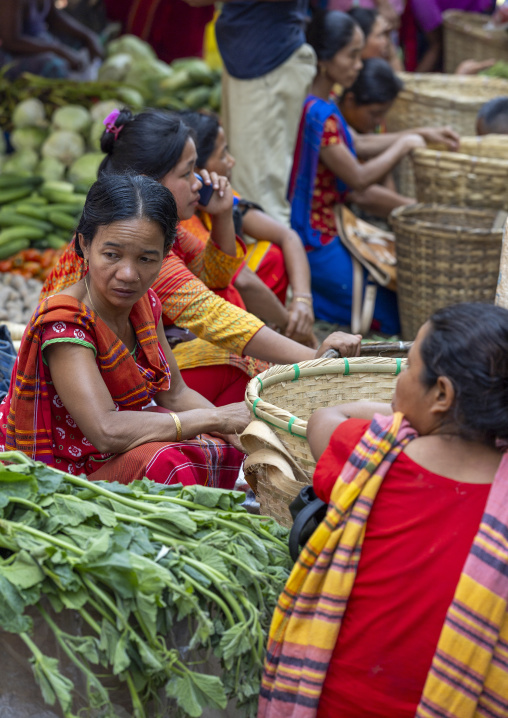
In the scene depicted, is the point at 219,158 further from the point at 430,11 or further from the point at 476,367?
the point at 430,11

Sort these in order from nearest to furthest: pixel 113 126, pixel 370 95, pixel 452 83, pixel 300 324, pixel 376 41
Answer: pixel 113 126 < pixel 300 324 < pixel 370 95 < pixel 376 41 < pixel 452 83


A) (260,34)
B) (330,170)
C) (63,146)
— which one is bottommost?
(63,146)

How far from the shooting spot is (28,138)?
18.4 feet

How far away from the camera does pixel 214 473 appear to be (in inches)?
95.1

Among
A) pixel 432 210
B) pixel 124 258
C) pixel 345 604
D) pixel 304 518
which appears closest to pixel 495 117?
pixel 432 210

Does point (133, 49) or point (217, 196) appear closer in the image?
point (217, 196)

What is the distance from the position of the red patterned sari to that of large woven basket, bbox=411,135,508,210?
2527 millimetres

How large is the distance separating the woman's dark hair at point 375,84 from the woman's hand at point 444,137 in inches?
12.5

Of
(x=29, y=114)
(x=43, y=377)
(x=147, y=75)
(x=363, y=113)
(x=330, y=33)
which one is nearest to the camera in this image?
(x=43, y=377)

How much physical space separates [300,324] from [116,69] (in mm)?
3820

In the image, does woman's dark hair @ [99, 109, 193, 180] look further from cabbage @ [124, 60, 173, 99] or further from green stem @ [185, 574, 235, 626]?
cabbage @ [124, 60, 173, 99]

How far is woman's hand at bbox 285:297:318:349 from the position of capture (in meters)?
3.56

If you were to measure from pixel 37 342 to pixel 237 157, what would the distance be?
2811 mm

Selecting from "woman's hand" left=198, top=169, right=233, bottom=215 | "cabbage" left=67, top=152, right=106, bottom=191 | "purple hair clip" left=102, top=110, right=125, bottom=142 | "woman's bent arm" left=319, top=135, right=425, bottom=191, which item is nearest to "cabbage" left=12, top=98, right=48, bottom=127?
"cabbage" left=67, top=152, right=106, bottom=191
